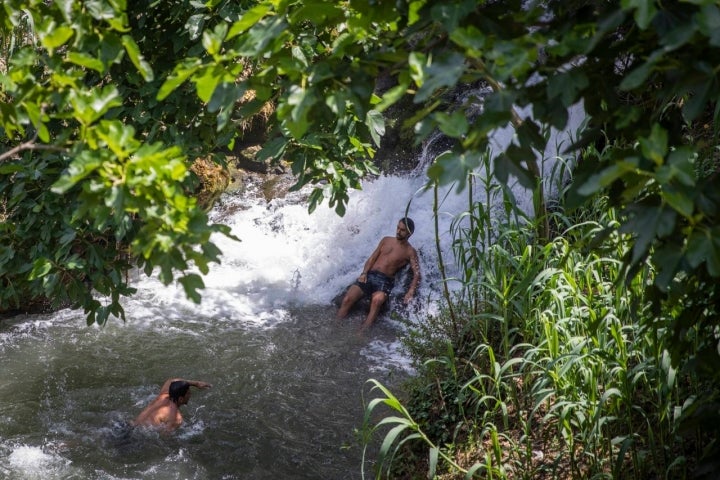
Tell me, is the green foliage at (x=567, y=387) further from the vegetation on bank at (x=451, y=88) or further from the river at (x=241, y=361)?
the vegetation on bank at (x=451, y=88)

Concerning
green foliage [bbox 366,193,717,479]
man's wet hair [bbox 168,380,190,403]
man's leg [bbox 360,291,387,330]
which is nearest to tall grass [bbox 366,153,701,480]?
green foliage [bbox 366,193,717,479]

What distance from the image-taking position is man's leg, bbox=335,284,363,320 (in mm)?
8188

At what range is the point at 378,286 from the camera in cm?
823

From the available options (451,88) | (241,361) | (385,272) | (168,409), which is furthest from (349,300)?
(451,88)

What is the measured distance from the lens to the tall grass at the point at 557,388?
3.39 metres

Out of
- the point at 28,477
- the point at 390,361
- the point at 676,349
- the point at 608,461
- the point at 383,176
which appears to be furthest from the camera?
the point at 383,176

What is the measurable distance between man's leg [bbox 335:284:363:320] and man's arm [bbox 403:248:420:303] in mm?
531

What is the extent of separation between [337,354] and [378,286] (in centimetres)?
135

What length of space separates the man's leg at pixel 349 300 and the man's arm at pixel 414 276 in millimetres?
531

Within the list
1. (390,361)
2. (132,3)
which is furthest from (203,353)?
(132,3)

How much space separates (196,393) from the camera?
6.30 meters

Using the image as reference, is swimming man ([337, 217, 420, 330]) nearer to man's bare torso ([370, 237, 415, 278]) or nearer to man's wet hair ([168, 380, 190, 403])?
man's bare torso ([370, 237, 415, 278])

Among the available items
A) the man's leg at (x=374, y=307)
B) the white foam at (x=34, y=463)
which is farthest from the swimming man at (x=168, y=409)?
the man's leg at (x=374, y=307)

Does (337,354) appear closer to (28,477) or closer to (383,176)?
(28,477)
